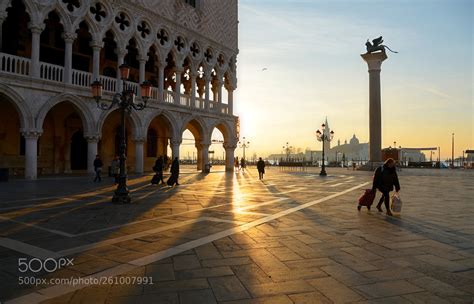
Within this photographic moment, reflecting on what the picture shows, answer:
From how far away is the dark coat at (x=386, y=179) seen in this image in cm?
823

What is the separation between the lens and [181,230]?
6.15 m

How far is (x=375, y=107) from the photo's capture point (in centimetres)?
3356

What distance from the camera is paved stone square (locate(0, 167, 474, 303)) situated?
3365mm

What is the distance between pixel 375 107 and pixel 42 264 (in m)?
34.1

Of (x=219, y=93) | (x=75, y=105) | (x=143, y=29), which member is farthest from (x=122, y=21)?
(x=219, y=93)

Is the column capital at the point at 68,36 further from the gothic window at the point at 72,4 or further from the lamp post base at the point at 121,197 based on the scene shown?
the lamp post base at the point at 121,197

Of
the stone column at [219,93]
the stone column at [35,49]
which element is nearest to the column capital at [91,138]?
the stone column at [35,49]

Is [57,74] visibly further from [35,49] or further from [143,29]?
[143,29]

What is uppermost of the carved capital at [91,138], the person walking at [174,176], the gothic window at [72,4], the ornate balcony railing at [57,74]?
the gothic window at [72,4]

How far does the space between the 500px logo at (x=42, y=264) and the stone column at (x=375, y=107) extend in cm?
3318

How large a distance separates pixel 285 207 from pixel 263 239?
367 centimetres

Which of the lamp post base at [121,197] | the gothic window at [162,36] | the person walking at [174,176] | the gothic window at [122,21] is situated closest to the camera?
the lamp post base at [121,197]

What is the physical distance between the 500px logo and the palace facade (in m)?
14.8

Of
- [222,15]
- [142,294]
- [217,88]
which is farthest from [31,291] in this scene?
[222,15]
